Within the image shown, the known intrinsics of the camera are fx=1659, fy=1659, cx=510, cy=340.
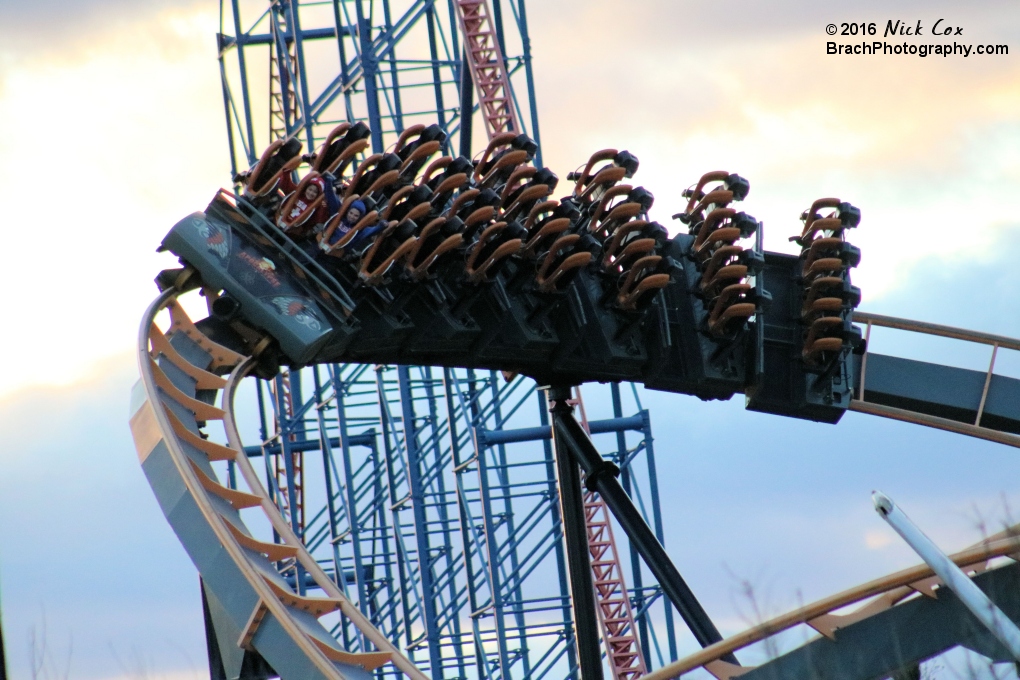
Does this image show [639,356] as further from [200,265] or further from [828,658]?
[828,658]

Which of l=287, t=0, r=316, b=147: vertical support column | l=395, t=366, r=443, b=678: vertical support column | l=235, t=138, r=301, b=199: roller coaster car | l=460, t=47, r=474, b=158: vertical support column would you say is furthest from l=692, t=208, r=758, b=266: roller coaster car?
l=287, t=0, r=316, b=147: vertical support column

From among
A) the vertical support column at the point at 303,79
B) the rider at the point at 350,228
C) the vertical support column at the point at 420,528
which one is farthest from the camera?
the vertical support column at the point at 303,79

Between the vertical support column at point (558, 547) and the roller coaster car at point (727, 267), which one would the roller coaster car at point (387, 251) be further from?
the vertical support column at point (558, 547)

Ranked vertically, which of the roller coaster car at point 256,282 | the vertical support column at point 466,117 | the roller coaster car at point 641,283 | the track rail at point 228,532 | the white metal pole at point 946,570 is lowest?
the white metal pole at point 946,570

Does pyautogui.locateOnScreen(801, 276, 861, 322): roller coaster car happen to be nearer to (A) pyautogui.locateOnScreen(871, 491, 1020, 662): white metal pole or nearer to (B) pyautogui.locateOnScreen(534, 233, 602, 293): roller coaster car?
(B) pyautogui.locateOnScreen(534, 233, 602, 293): roller coaster car

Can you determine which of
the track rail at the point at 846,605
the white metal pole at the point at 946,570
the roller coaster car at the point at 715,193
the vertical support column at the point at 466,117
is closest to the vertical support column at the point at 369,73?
the vertical support column at the point at 466,117

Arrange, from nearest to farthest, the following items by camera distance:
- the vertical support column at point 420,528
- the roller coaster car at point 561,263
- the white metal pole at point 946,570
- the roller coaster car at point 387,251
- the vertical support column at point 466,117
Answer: the white metal pole at point 946,570
the roller coaster car at point 387,251
the roller coaster car at point 561,263
the vertical support column at point 466,117
the vertical support column at point 420,528

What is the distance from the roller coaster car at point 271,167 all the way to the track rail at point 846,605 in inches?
205

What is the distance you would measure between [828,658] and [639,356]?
5388 millimetres

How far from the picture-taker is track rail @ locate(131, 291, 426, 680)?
8.88m

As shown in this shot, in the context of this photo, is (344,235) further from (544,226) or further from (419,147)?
(544,226)

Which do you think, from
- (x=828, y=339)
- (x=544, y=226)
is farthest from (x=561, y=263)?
(x=828, y=339)

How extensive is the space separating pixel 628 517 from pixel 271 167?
3723mm

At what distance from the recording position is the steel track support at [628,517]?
12.0 meters
